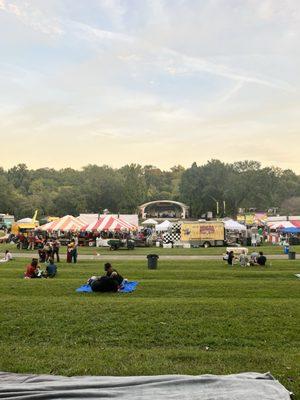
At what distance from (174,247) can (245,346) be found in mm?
30568

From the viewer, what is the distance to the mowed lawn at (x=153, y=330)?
24.7 feet

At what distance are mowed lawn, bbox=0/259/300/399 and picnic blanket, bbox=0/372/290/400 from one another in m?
0.71

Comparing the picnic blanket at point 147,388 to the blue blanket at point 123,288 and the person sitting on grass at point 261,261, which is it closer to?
the blue blanket at point 123,288

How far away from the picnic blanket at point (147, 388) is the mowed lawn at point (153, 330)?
2.33 feet

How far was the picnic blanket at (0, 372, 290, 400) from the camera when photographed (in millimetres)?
5625

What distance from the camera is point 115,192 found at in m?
109

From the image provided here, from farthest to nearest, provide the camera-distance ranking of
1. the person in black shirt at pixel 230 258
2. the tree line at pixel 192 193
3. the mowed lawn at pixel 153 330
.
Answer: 1. the tree line at pixel 192 193
2. the person in black shirt at pixel 230 258
3. the mowed lawn at pixel 153 330

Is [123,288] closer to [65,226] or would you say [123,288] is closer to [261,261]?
[261,261]

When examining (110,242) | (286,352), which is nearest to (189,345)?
(286,352)

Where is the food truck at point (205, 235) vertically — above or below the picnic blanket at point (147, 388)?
above

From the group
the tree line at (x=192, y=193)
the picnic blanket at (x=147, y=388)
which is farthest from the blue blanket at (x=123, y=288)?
the tree line at (x=192, y=193)

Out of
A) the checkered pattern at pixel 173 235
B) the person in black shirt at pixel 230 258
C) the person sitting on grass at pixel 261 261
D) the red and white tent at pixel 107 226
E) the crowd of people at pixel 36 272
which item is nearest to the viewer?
the crowd of people at pixel 36 272

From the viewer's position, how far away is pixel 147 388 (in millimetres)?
5918

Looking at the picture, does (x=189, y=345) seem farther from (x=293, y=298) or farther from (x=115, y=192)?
Result: (x=115, y=192)
